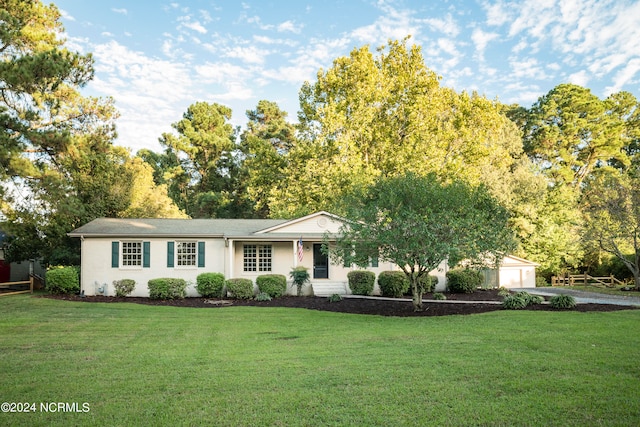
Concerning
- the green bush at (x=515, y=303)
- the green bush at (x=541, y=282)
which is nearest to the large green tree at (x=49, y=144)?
the green bush at (x=515, y=303)

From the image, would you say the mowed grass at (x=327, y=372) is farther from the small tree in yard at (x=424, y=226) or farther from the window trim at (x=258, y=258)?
the window trim at (x=258, y=258)

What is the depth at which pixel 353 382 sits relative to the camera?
249 inches

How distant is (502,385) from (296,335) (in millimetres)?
5232

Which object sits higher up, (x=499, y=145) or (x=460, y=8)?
(x=460, y=8)

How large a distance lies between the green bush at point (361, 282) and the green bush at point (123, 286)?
9.67 m

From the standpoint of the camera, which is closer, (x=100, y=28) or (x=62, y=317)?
(x=62, y=317)

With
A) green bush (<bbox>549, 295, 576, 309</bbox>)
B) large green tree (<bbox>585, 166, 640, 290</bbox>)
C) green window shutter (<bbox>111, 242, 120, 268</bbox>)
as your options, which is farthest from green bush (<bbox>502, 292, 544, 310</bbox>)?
green window shutter (<bbox>111, 242, 120, 268</bbox>)

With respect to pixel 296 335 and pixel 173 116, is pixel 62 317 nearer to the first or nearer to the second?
pixel 296 335

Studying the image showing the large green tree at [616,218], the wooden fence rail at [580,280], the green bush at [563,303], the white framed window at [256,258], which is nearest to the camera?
the green bush at [563,303]

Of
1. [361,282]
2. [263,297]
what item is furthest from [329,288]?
[263,297]

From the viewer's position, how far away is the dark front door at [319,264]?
2108cm

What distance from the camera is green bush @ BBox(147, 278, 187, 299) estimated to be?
59.2ft

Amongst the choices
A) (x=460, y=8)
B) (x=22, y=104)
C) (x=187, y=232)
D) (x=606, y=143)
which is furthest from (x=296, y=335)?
(x=606, y=143)

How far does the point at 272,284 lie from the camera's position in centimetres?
1861
